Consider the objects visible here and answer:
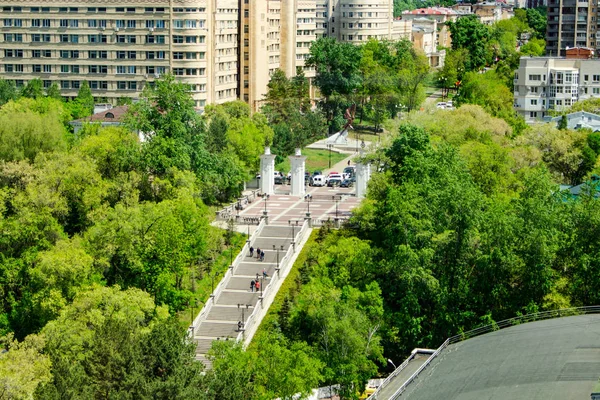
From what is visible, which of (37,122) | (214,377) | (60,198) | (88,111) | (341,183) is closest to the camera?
(214,377)

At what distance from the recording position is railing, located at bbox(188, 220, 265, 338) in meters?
89.0

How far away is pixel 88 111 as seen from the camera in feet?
454

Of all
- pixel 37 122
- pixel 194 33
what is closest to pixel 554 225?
pixel 37 122

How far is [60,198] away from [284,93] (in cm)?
5729

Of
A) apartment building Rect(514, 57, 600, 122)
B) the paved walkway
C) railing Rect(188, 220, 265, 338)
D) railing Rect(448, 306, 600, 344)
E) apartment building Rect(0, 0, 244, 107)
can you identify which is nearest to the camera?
railing Rect(448, 306, 600, 344)

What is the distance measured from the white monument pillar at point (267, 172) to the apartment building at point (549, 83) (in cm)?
5650

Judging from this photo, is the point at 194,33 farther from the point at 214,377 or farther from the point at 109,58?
the point at 214,377

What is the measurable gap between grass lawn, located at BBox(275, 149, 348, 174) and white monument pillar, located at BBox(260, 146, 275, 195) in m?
12.6

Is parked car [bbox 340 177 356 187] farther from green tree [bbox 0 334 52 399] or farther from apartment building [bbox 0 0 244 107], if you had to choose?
green tree [bbox 0 334 52 399]

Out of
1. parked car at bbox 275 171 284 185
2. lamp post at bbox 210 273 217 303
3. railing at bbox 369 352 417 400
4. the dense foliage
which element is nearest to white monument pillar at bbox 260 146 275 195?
parked car at bbox 275 171 284 185

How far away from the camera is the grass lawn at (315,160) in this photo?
128875 mm

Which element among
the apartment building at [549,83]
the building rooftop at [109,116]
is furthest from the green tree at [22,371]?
the apartment building at [549,83]

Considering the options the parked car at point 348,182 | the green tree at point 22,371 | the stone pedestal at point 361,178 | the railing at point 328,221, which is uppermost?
the stone pedestal at point 361,178

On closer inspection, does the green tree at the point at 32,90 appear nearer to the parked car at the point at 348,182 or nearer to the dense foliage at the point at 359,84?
the dense foliage at the point at 359,84
